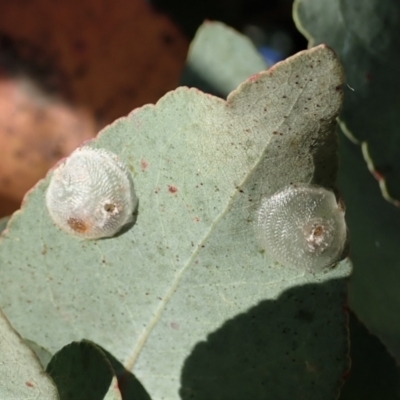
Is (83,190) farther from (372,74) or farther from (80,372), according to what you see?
(372,74)

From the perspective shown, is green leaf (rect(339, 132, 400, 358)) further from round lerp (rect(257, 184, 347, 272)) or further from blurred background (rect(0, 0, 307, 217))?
blurred background (rect(0, 0, 307, 217))

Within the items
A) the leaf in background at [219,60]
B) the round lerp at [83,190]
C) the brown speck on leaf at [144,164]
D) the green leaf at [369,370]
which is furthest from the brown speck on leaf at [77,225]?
the leaf in background at [219,60]

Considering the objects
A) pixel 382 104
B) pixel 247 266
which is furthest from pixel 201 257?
pixel 382 104

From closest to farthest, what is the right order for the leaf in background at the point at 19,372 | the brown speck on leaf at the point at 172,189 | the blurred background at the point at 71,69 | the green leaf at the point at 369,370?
the leaf in background at the point at 19,372
the brown speck on leaf at the point at 172,189
the green leaf at the point at 369,370
the blurred background at the point at 71,69

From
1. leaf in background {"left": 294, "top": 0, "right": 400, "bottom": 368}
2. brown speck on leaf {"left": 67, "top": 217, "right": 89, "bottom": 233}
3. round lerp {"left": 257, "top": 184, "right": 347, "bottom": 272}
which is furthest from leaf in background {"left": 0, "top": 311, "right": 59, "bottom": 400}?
leaf in background {"left": 294, "top": 0, "right": 400, "bottom": 368}

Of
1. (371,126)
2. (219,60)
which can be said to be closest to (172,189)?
(371,126)

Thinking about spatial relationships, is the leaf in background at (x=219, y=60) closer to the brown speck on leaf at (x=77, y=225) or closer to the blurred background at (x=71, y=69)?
the blurred background at (x=71, y=69)

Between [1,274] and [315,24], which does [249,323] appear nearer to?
[1,274]
